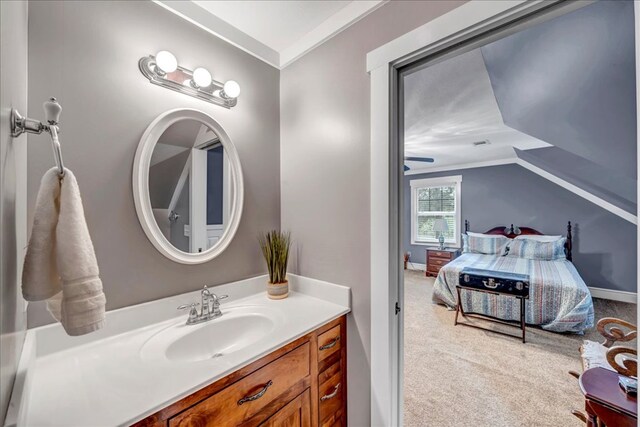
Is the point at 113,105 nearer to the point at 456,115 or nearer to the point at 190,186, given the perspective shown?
the point at 190,186

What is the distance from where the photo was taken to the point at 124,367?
0.86 metres

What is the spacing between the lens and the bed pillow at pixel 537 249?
3.87m

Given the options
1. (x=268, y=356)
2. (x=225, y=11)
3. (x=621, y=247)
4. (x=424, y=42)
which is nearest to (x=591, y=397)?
(x=268, y=356)

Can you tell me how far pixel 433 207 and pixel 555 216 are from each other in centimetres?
201

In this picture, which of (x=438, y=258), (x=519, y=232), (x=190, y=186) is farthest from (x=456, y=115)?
(x=438, y=258)

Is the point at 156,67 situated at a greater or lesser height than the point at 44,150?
greater

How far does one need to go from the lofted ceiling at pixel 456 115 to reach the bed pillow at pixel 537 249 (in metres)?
1.50

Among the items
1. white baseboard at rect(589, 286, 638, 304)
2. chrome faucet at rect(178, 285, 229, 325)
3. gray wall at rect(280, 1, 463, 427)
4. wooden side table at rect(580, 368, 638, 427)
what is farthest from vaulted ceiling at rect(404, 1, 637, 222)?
chrome faucet at rect(178, 285, 229, 325)

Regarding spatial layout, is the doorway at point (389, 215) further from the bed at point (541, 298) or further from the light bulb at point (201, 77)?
the bed at point (541, 298)

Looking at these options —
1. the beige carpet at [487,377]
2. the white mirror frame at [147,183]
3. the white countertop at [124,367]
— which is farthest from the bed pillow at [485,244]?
the white mirror frame at [147,183]

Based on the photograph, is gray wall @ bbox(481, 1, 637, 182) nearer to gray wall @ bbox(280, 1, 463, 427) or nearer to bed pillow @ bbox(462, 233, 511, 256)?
gray wall @ bbox(280, 1, 463, 427)

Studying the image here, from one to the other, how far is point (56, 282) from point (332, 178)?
1.15 metres

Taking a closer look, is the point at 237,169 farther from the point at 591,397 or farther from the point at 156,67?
the point at 591,397

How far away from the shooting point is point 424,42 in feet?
3.59
